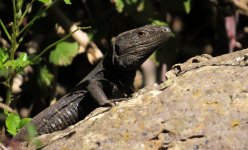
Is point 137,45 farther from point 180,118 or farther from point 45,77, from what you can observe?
point 180,118

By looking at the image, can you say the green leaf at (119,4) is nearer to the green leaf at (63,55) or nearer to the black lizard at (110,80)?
the green leaf at (63,55)

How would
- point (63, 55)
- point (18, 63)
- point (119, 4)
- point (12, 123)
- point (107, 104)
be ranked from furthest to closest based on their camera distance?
point (63, 55) < point (119, 4) < point (107, 104) < point (18, 63) < point (12, 123)

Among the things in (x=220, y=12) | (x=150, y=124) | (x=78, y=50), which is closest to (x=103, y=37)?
(x=78, y=50)

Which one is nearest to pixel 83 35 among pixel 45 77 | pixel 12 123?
pixel 45 77

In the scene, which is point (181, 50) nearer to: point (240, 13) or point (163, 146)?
point (240, 13)

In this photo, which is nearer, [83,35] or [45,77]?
[83,35]

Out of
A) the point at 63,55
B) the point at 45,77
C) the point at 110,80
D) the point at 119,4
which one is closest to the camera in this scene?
the point at 110,80

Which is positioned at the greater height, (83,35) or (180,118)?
(83,35)
